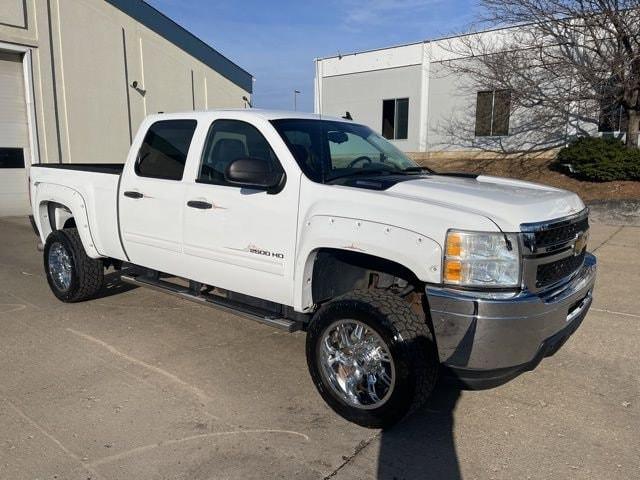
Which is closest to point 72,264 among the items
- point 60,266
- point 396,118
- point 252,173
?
point 60,266

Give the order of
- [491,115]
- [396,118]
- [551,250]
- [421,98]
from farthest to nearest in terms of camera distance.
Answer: [396,118], [421,98], [491,115], [551,250]

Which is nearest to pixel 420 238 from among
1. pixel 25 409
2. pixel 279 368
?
pixel 279 368

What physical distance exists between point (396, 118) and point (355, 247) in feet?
68.4

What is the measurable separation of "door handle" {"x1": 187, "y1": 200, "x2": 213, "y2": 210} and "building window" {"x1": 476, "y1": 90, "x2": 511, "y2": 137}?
52.7 ft

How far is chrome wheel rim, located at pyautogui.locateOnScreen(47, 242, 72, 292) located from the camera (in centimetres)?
589

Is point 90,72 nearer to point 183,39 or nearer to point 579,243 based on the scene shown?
point 183,39

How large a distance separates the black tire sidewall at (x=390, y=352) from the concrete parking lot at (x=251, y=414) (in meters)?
0.10

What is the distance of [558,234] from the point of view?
3332mm

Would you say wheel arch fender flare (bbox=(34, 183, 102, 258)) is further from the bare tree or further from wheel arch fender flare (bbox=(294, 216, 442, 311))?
the bare tree

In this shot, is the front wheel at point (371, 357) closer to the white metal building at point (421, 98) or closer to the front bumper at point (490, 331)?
the front bumper at point (490, 331)

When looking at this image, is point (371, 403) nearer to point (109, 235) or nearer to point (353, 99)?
point (109, 235)

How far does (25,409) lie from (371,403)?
89.9 inches

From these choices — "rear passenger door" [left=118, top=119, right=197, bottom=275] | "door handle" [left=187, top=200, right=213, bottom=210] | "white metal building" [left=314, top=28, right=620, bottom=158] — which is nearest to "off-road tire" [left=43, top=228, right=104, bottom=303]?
"rear passenger door" [left=118, top=119, right=197, bottom=275]

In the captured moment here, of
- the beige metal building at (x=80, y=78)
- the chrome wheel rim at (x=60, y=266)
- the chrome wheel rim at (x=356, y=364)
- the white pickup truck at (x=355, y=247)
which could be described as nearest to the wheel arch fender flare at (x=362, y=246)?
the white pickup truck at (x=355, y=247)
